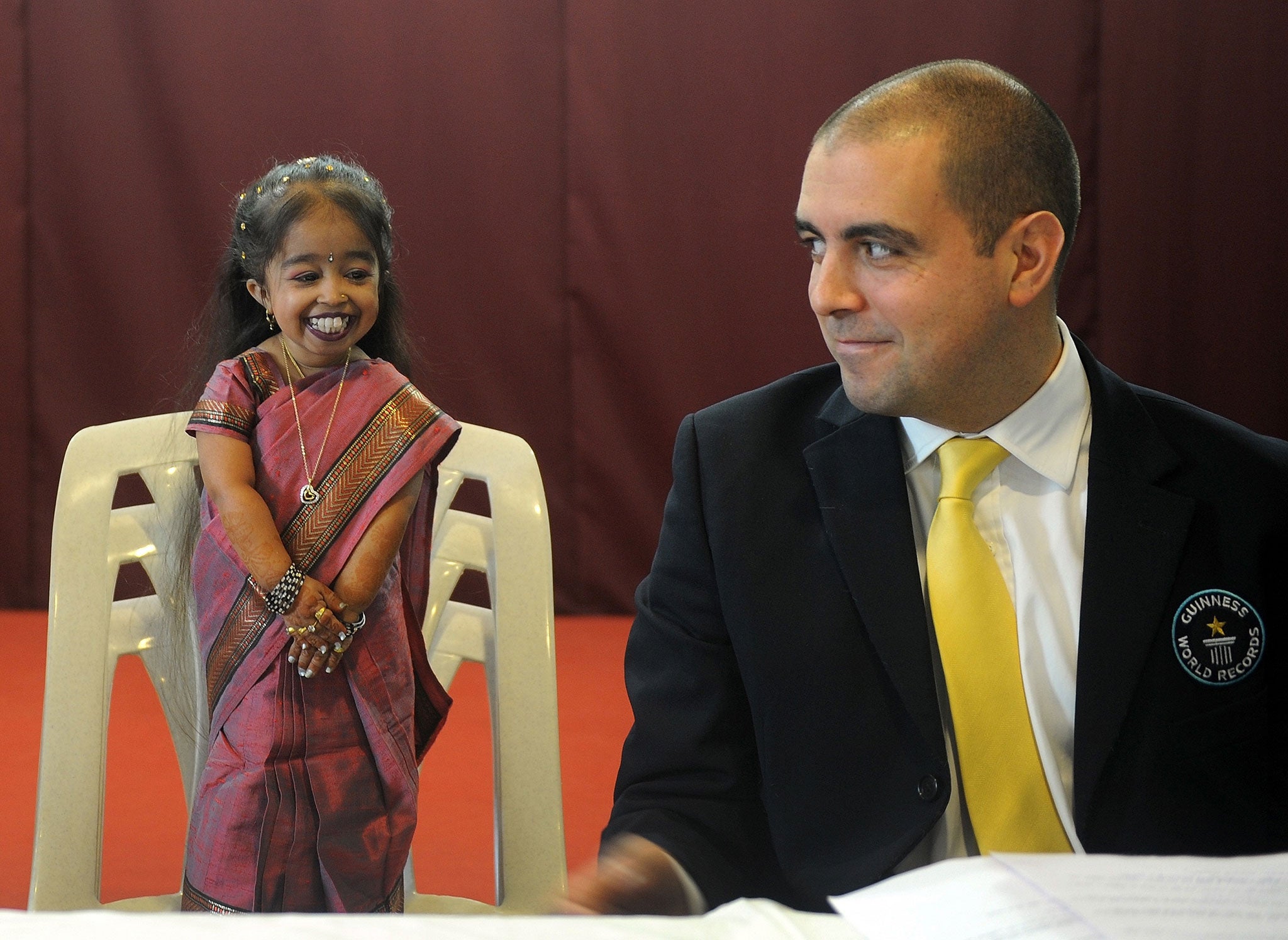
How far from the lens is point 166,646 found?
1.61m

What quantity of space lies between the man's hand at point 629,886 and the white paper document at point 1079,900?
0.20 m

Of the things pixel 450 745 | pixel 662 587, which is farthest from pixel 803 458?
pixel 450 745

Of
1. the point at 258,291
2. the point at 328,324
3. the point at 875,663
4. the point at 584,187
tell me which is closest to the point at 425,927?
the point at 875,663

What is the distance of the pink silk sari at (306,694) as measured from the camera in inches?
57.9

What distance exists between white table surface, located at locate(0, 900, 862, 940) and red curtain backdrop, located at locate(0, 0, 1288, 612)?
3.05m

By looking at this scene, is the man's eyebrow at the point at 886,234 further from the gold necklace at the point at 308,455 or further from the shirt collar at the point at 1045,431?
the gold necklace at the point at 308,455

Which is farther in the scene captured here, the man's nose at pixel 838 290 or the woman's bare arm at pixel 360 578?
the woman's bare arm at pixel 360 578

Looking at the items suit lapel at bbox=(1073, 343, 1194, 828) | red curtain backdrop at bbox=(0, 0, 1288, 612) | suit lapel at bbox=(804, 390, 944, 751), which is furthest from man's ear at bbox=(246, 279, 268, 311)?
red curtain backdrop at bbox=(0, 0, 1288, 612)

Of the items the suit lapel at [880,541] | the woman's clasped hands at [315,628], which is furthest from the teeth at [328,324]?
the suit lapel at [880,541]

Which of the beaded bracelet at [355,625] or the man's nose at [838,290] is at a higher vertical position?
the man's nose at [838,290]

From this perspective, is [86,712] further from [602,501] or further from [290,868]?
[602,501]

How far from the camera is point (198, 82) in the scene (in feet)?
12.1

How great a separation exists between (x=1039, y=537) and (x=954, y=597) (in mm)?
117

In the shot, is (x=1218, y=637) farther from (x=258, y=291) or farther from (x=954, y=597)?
(x=258, y=291)
